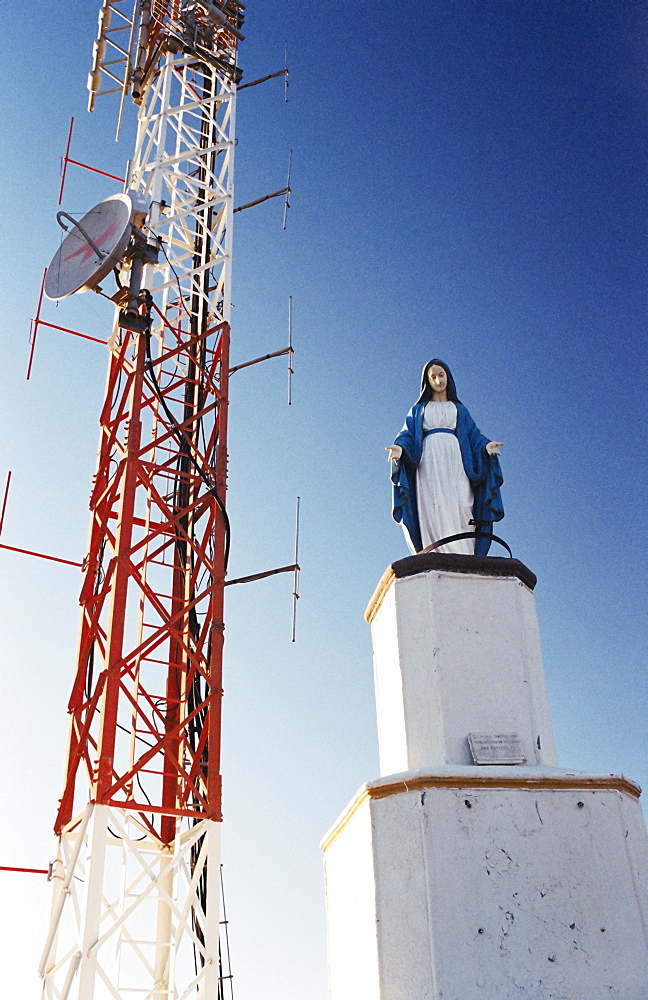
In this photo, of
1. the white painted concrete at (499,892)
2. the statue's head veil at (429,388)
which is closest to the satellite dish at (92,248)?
the statue's head veil at (429,388)

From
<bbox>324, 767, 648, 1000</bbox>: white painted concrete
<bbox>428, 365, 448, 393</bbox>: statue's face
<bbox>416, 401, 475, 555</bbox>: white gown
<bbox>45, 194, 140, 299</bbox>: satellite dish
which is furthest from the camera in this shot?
<bbox>45, 194, 140, 299</bbox>: satellite dish

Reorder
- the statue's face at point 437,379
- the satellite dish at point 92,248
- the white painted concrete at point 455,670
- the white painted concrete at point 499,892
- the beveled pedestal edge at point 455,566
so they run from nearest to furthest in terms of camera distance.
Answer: the white painted concrete at point 499,892 → the white painted concrete at point 455,670 → the beveled pedestal edge at point 455,566 → the statue's face at point 437,379 → the satellite dish at point 92,248

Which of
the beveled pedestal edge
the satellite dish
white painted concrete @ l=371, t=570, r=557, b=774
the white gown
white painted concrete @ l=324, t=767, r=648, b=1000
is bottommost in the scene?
white painted concrete @ l=324, t=767, r=648, b=1000

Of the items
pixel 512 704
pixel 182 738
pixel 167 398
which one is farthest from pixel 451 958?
pixel 167 398

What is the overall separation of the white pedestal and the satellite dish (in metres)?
5.26

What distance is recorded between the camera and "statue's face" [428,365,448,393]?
29.9ft

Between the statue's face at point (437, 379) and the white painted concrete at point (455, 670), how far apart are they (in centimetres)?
218

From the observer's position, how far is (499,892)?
621 centimetres

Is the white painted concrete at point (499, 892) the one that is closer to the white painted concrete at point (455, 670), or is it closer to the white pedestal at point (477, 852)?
the white pedestal at point (477, 852)

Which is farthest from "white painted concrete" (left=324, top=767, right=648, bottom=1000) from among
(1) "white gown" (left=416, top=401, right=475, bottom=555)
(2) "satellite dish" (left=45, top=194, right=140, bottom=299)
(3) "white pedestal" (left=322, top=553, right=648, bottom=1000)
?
(2) "satellite dish" (left=45, top=194, right=140, bottom=299)

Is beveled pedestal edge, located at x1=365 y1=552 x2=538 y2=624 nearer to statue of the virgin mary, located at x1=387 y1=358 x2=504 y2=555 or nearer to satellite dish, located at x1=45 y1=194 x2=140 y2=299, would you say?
statue of the virgin mary, located at x1=387 y1=358 x2=504 y2=555

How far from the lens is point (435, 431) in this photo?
28.7 feet

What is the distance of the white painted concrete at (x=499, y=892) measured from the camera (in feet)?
19.7

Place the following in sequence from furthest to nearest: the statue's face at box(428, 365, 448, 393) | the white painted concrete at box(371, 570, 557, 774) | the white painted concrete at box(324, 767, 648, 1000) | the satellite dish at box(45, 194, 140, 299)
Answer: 1. the satellite dish at box(45, 194, 140, 299)
2. the statue's face at box(428, 365, 448, 393)
3. the white painted concrete at box(371, 570, 557, 774)
4. the white painted concrete at box(324, 767, 648, 1000)
